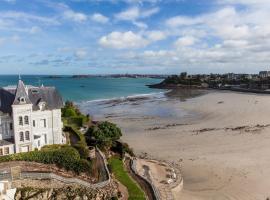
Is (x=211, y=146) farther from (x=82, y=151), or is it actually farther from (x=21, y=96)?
(x=21, y=96)

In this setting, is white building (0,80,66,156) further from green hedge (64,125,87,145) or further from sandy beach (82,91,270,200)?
sandy beach (82,91,270,200)

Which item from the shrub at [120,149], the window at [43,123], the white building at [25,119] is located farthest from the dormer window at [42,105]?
the shrub at [120,149]

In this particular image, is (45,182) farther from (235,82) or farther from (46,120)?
(235,82)

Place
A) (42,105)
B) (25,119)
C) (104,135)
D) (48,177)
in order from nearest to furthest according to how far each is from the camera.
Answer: (48,177), (25,119), (42,105), (104,135)

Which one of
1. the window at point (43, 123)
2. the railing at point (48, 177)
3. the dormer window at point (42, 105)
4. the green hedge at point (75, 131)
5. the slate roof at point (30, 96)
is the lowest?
the railing at point (48, 177)

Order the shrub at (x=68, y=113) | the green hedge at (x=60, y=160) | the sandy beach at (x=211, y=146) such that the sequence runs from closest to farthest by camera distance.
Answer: the green hedge at (x=60, y=160)
the sandy beach at (x=211, y=146)
the shrub at (x=68, y=113)

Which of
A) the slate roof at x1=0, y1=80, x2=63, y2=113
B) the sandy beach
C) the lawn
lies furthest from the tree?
the slate roof at x1=0, y1=80, x2=63, y2=113

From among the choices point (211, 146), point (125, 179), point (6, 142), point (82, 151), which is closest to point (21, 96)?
point (6, 142)

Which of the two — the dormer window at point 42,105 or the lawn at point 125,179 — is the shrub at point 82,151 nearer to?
the lawn at point 125,179
